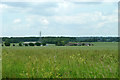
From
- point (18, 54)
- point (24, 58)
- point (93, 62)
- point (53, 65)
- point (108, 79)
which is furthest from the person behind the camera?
point (18, 54)

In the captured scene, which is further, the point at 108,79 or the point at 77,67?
the point at 77,67

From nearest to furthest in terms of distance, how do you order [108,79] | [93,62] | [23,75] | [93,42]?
[108,79]
[23,75]
[93,62]
[93,42]

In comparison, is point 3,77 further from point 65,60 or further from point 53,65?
point 65,60

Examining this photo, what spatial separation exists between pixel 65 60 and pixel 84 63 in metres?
0.75

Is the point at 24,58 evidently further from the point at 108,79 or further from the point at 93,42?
the point at 93,42

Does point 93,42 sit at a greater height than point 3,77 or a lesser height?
greater

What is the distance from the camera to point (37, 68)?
20.4 ft

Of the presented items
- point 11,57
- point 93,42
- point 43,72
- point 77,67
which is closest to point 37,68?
point 43,72

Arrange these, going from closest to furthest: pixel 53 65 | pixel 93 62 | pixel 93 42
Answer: pixel 53 65 → pixel 93 62 → pixel 93 42

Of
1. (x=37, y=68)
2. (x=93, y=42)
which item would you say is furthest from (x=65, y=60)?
(x=93, y=42)

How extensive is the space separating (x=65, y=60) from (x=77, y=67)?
75cm

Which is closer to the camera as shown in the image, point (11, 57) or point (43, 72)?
point (43, 72)

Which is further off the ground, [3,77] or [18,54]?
[18,54]

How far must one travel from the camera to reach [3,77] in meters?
6.10
